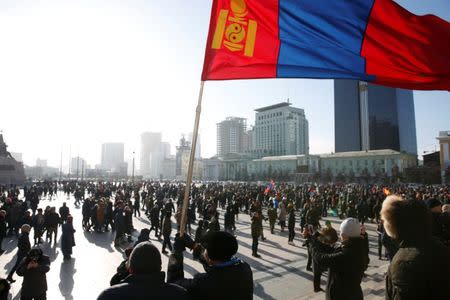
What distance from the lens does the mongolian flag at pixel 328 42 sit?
4344 mm

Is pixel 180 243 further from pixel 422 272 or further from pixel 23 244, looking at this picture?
pixel 23 244

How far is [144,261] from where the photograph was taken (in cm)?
215

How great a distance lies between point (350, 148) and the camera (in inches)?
5207

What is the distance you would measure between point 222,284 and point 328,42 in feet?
12.8

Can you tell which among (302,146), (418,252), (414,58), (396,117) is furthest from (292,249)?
(302,146)

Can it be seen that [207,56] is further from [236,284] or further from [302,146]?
[302,146]

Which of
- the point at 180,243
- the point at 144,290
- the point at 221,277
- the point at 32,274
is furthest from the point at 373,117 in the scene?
the point at 144,290

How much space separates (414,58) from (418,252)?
3.33 meters

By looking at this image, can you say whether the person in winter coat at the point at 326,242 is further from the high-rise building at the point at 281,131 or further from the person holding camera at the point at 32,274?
the high-rise building at the point at 281,131

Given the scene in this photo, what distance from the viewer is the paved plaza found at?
24.3 ft

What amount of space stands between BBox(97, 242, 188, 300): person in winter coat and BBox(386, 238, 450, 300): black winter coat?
1477 mm

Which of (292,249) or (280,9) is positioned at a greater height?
(280,9)

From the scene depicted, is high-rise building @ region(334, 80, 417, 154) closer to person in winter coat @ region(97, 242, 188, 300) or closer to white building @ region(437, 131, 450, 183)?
white building @ region(437, 131, 450, 183)

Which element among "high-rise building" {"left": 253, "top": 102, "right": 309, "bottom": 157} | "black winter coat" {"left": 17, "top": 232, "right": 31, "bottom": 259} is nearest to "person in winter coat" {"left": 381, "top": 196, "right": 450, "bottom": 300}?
"black winter coat" {"left": 17, "top": 232, "right": 31, "bottom": 259}
